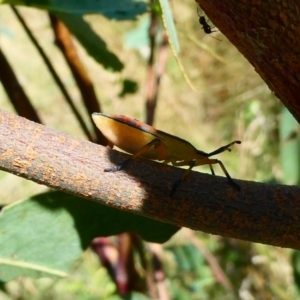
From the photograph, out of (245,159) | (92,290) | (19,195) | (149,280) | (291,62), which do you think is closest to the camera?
(291,62)

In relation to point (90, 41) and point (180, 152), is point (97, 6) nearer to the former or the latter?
point (90, 41)

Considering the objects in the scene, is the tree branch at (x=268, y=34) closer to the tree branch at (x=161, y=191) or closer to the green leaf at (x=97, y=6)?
the tree branch at (x=161, y=191)

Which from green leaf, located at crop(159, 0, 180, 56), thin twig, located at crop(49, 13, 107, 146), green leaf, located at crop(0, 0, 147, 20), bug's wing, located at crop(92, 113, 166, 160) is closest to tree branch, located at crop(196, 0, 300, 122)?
green leaf, located at crop(159, 0, 180, 56)

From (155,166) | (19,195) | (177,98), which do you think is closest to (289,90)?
(155,166)

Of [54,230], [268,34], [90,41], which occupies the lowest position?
[54,230]

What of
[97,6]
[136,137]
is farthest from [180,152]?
[97,6]

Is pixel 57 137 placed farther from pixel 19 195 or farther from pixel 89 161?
pixel 19 195

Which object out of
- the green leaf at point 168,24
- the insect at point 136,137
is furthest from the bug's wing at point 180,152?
the green leaf at point 168,24
